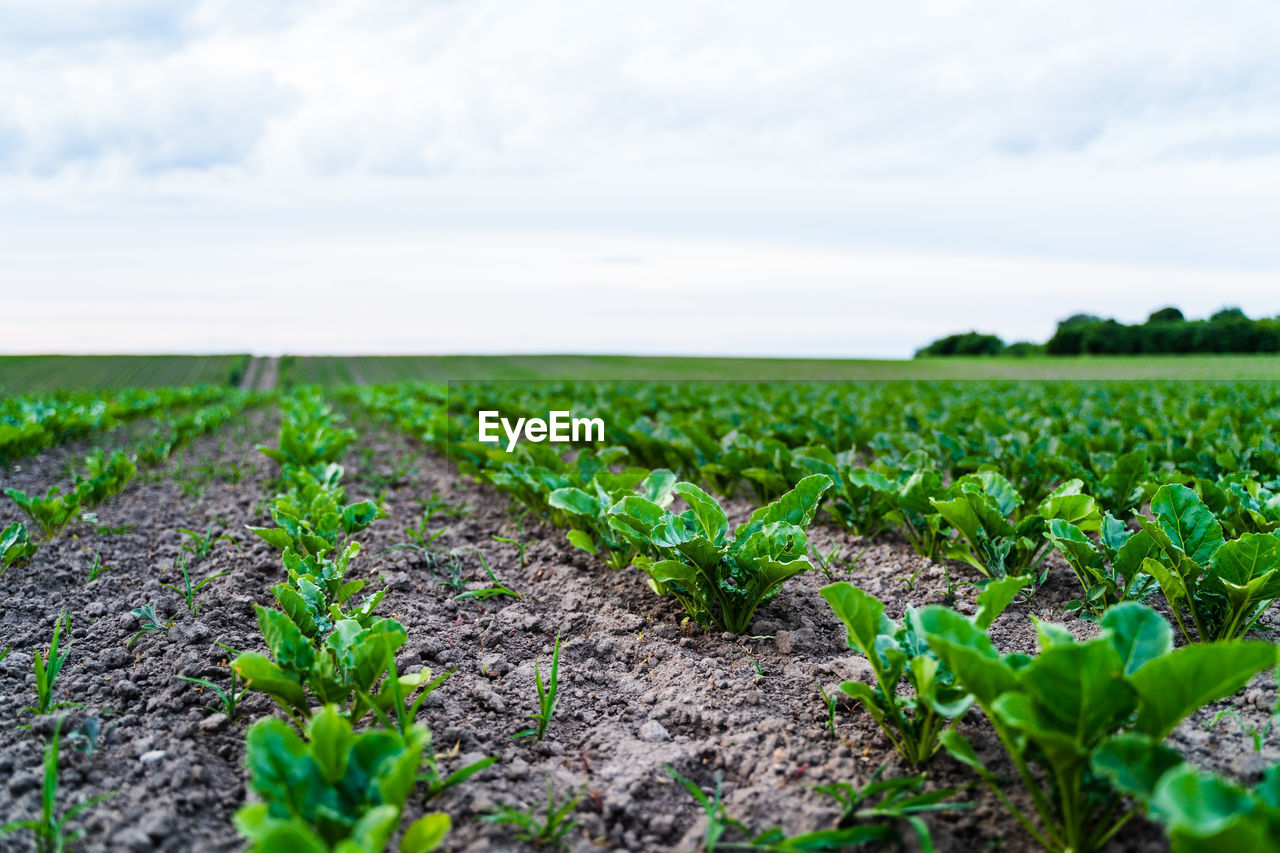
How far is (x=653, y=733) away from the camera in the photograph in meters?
2.50

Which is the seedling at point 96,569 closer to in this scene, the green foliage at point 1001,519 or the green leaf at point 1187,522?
the green foliage at point 1001,519

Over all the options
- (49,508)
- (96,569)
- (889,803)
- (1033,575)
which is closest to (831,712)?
(889,803)

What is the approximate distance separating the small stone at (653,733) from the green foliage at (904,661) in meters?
0.64

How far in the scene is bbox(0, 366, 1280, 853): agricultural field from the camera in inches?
66.6

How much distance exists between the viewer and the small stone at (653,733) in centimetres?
248

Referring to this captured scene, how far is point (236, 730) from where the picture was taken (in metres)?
2.47

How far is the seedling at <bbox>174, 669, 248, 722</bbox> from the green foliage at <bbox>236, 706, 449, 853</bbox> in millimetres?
873

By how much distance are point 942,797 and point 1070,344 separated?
183 ft

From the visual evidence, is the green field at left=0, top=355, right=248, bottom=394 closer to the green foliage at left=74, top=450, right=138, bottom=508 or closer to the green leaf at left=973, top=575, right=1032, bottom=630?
the green foliage at left=74, top=450, right=138, bottom=508

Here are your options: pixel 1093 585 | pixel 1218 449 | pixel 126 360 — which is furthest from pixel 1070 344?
pixel 126 360

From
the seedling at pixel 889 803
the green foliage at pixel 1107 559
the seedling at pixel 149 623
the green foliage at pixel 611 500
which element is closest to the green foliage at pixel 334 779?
the seedling at pixel 889 803

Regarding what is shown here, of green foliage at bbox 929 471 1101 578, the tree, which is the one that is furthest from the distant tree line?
green foliage at bbox 929 471 1101 578

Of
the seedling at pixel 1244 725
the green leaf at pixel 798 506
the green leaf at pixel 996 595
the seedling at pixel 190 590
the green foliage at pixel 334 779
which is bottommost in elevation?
Result: the seedling at pixel 1244 725

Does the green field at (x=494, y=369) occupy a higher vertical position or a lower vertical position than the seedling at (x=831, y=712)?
higher
